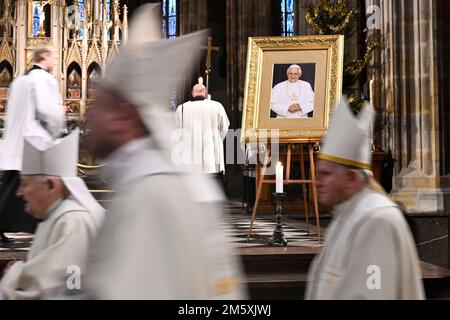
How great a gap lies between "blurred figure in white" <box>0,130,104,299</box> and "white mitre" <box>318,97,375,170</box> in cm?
85

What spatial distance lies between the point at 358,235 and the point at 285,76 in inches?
191

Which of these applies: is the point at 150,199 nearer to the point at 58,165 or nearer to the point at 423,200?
the point at 58,165

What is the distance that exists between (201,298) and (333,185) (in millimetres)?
1077

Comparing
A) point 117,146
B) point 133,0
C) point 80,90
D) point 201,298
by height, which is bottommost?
point 201,298

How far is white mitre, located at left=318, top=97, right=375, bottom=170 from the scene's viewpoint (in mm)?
2723

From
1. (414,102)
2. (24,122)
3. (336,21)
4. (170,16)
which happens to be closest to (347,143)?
(24,122)

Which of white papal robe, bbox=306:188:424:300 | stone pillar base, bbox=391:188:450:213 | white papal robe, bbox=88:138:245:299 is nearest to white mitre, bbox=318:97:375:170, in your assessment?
white papal robe, bbox=306:188:424:300

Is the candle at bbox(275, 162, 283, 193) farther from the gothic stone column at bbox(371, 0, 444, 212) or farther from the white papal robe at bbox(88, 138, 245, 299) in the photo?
the white papal robe at bbox(88, 138, 245, 299)

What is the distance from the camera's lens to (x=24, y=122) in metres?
6.79

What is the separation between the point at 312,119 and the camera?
23.1ft
